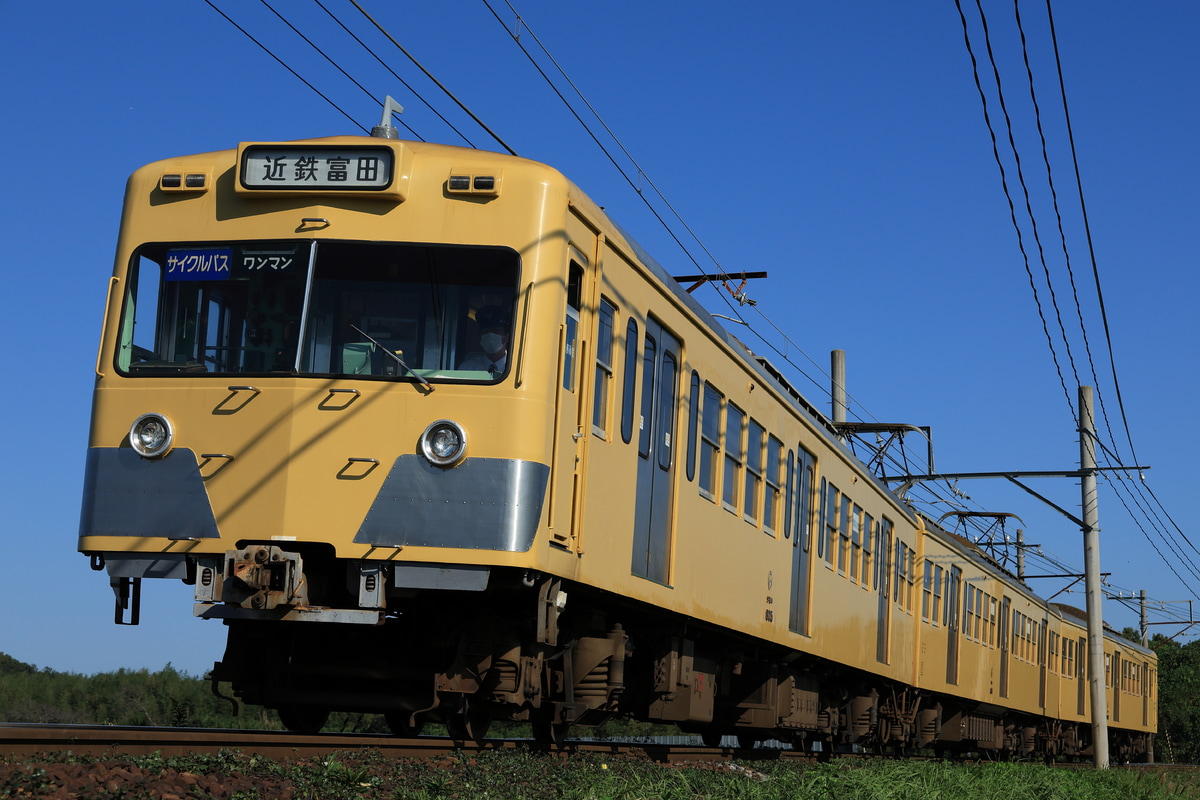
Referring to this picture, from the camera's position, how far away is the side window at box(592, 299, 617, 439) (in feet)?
27.0

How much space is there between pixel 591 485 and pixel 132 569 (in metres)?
2.61

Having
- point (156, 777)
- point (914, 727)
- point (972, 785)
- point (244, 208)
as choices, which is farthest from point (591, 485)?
point (914, 727)

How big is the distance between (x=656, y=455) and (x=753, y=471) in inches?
100

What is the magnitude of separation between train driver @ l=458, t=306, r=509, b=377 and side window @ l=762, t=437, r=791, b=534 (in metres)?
4.97

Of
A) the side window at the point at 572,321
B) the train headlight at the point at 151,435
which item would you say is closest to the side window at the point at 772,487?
the side window at the point at 572,321

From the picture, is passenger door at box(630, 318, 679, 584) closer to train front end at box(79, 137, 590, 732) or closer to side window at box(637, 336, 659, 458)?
side window at box(637, 336, 659, 458)

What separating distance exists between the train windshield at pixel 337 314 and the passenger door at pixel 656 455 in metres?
1.79

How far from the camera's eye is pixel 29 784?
488 cm

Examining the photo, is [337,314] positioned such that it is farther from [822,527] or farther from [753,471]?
[822,527]

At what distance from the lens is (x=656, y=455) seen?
917cm

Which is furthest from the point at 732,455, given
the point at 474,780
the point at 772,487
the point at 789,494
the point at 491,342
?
the point at 474,780

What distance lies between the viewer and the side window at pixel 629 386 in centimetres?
866

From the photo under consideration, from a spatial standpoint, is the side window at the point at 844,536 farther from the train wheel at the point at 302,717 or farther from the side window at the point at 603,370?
the train wheel at the point at 302,717

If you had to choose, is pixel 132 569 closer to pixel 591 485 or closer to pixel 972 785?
pixel 591 485
